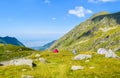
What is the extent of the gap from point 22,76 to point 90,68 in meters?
13.3

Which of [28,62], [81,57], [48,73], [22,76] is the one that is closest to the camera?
[22,76]

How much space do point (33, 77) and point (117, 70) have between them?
1564 centimetres

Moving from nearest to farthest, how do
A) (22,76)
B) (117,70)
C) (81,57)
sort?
(22,76)
(117,70)
(81,57)

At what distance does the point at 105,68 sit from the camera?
46750 millimetres

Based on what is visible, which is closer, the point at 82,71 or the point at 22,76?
the point at 22,76

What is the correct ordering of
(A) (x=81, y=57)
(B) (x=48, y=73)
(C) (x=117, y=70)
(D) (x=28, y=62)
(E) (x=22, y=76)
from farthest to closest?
1. (A) (x=81, y=57)
2. (D) (x=28, y=62)
3. (C) (x=117, y=70)
4. (B) (x=48, y=73)
5. (E) (x=22, y=76)

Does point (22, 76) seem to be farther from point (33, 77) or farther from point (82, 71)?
point (82, 71)

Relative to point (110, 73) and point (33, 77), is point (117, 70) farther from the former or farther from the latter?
point (33, 77)

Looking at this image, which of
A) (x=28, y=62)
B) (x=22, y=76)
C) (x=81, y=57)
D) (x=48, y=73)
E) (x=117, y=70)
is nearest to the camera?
(x=22, y=76)

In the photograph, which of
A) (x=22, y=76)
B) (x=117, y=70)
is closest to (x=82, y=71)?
(x=117, y=70)

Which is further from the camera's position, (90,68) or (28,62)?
(28,62)

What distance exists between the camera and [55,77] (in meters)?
40.9

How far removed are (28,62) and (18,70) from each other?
17.8 feet

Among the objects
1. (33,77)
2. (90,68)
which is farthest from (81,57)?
(33,77)
